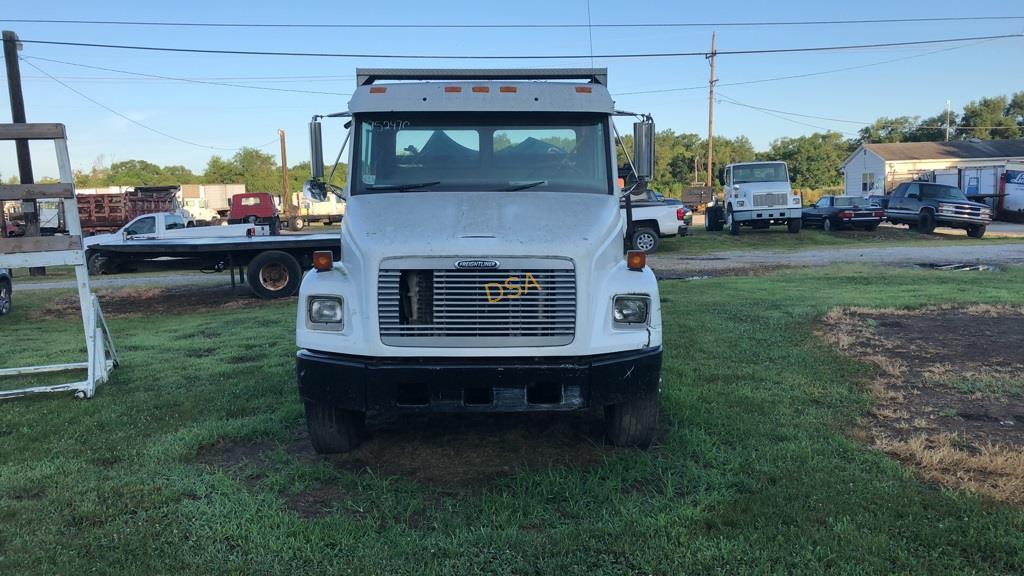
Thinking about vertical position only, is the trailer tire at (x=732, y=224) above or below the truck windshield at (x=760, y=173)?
below

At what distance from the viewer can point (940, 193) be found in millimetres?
27250

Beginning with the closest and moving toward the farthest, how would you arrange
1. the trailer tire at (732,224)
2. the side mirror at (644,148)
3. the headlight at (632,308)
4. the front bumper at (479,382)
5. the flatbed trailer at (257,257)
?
the front bumper at (479,382) < the headlight at (632,308) < the side mirror at (644,148) < the flatbed trailer at (257,257) < the trailer tire at (732,224)

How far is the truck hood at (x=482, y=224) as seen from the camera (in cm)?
414

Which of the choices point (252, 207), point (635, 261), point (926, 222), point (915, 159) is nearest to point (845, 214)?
point (926, 222)

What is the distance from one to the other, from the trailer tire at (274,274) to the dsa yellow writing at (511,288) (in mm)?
9886

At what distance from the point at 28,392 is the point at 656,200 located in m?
19.9

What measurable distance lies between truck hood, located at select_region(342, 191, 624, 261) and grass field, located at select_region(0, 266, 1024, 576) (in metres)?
1.31

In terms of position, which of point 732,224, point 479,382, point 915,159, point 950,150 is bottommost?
point 732,224

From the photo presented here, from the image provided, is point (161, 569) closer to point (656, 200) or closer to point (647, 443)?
point (647, 443)

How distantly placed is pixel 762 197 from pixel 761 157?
6350cm

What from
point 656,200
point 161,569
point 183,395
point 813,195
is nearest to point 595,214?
point 161,569

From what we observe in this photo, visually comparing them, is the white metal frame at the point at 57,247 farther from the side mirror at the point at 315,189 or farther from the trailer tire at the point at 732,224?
the trailer tire at the point at 732,224

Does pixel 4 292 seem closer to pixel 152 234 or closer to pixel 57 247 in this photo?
pixel 152 234

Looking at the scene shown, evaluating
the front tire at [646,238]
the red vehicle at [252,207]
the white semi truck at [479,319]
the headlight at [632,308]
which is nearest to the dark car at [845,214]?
the front tire at [646,238]
